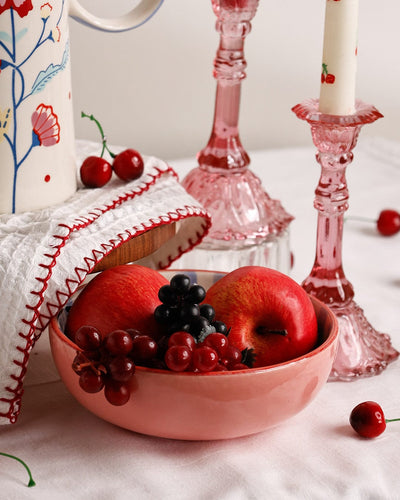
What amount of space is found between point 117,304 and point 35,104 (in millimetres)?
148

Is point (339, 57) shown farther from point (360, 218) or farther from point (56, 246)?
point (360, 218)

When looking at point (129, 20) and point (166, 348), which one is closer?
point (166, 348)

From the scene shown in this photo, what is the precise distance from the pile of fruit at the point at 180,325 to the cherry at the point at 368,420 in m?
0.05

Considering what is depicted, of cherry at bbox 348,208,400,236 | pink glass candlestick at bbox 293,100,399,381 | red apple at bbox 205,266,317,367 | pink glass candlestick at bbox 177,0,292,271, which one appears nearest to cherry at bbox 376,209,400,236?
cherry at bbox 348,208,400,236

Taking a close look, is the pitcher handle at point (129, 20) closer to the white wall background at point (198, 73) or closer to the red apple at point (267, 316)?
the red apple at point (267, 316)

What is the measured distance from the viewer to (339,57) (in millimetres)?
496

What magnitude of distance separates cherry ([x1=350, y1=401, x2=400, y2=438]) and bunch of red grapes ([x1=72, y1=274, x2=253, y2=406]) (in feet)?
0.26

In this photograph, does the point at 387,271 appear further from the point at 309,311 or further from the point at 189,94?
the point at 189,94

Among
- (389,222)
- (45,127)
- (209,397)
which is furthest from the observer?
(389,222)

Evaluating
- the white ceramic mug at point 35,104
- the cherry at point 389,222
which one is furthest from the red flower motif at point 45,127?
the cherry at point 389,222

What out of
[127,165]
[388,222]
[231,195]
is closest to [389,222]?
[388,222]

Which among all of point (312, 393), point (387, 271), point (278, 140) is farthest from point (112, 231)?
point (278, 140)

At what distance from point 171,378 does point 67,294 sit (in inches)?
3.5

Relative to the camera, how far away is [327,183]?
533 millimetres
